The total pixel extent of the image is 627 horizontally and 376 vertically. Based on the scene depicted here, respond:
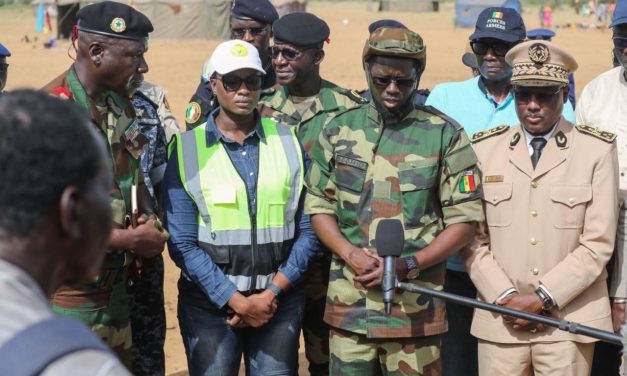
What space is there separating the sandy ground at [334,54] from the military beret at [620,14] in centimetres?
405

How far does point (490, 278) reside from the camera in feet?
16.5

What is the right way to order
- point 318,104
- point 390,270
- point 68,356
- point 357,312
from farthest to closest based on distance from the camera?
1. point 318,104
2. point 357,312
3. point 390,270
4. point 68,356

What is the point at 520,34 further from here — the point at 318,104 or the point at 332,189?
the point at 332,189

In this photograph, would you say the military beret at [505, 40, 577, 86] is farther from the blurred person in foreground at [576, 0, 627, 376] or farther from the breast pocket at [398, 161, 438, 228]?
the breast pocket at [398, 161, 438, 228]

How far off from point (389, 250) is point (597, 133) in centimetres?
168

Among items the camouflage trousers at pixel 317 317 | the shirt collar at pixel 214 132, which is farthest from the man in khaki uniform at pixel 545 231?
the shirt collar at pixel 214 132

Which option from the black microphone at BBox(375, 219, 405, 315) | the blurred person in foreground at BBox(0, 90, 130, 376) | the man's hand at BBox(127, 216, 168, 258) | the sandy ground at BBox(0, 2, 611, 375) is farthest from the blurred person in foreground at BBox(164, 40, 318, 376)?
the blurred person in foreground at BBox(0, 90, 130, 376)

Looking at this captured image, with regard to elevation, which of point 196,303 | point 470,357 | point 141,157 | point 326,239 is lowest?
point 470,357

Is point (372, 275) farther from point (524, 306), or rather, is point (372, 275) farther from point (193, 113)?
point (193, 113)

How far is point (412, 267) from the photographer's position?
4.77 metres

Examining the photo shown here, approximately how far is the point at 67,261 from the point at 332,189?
324 centimetres

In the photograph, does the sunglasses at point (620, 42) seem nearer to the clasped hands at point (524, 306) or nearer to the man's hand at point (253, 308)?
the clasped hands at point (524, 306)

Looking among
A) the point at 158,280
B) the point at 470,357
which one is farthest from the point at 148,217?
the point at 470,357

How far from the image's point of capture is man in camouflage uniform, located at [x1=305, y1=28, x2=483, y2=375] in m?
4.89
